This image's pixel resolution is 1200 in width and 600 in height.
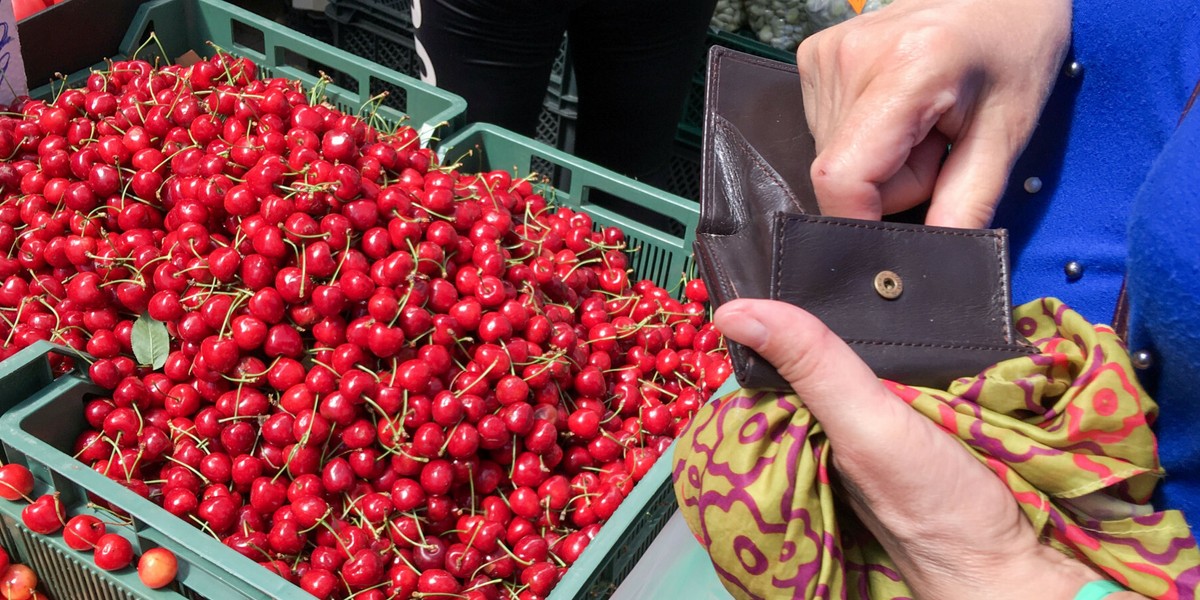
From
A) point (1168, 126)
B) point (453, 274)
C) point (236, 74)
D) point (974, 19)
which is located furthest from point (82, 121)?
point (1168, 126)

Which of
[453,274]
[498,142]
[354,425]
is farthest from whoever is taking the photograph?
[498,142]

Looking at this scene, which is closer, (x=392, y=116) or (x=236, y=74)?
(x=236, y=74)

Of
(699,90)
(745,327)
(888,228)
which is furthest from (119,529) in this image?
(699,90)

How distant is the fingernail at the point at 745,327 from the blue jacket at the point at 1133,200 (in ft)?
0.85

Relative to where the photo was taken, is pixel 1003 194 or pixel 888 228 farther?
pixel 1003 194

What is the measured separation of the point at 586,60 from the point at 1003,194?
3.62ft

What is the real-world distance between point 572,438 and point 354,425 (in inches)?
12.6

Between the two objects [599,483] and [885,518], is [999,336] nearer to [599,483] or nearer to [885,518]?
[885,518]

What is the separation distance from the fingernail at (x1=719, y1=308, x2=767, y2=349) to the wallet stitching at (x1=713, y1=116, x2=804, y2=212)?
0.81 ft

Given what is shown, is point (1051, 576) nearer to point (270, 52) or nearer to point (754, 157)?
point (754, 157)

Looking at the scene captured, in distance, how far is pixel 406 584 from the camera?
1140 millimetres

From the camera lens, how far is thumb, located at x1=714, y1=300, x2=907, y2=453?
2.13 feet

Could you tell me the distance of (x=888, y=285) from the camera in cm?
72

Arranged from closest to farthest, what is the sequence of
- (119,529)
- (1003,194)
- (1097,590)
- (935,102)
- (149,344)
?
(1097,590) → (935,102) → (1003,194) → (119,529) → (149,344)
